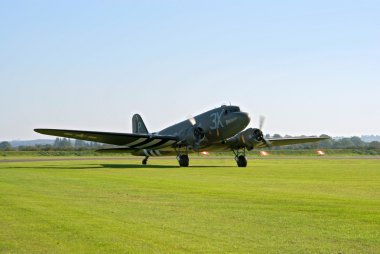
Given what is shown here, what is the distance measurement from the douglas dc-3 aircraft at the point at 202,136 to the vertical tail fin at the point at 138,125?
33.4ft

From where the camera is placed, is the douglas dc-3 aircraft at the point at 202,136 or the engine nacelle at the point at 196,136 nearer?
the douglas dc-3 aircraft at the point at 202,136

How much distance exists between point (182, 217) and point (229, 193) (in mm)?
6581

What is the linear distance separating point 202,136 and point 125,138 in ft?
20.0

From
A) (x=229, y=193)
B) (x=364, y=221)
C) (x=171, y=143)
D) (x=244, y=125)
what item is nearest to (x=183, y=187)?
(x=229, y=193)

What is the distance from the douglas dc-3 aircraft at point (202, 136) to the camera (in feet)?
144

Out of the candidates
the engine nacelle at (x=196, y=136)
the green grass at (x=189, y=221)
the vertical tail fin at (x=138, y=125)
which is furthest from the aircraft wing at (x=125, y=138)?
the green grass at (x=189, y=221)

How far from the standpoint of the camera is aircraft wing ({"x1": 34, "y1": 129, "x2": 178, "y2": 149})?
144 feet

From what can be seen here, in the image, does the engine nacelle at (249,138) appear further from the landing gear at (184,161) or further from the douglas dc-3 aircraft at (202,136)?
the landing gear at (184,161)

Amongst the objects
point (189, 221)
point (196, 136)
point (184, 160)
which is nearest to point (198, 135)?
point (196, 136)

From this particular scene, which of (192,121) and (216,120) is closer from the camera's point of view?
(216,120)

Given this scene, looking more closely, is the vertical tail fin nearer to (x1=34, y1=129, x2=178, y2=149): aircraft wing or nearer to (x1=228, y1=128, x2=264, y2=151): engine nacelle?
(x1=34, y1=129, x2=178, y2=149): aircraft wing

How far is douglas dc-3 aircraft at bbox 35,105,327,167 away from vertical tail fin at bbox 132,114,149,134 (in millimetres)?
10184

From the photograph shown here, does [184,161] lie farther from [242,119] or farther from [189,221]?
[189,221]

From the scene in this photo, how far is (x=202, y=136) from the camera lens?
45.7m
